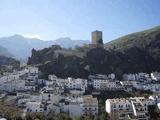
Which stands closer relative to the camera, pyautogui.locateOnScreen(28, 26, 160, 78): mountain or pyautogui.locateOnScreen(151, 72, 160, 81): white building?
pyautogui.locateOnScreen(28, 26, 160, 78): mountain

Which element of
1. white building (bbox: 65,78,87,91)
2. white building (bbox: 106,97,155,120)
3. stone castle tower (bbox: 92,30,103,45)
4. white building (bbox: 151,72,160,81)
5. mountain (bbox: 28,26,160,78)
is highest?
stone castle tower (bbox: 92,30,103,45)

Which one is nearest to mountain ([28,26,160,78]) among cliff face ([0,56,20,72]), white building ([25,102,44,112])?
→ cliff face ([0,56,20,72])

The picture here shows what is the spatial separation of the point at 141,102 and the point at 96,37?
5445 centimetres

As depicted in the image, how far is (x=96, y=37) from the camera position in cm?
11275

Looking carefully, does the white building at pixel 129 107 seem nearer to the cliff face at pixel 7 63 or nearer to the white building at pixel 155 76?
the white building at pixel 155 76

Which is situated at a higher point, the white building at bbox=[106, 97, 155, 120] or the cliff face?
the cliff face

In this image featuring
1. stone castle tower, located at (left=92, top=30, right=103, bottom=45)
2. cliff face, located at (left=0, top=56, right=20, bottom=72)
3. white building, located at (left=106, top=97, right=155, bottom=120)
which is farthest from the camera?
stone castle tower, located at (left=92, top=30, right=103, bottom=45)

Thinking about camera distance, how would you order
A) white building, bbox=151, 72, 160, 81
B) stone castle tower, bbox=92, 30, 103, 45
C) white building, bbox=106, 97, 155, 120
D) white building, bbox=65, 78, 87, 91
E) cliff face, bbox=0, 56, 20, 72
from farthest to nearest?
stone castle tower, bbox=92, 30, 103, 45, cliff face, bbox=0, 56, 20, 72, white building, bbox=151, 72, 160, 81, white building, bbox=65, 78, 87, 91, white building, bbox=106, 97, 155, 120

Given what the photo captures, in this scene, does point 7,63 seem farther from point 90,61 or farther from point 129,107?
point 129,107

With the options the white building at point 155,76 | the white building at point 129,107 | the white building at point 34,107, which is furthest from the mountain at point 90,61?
the white building at point 129,107

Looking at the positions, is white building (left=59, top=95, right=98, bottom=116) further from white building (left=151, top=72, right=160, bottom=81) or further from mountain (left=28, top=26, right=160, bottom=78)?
white building (left=151, top=72, right=160, bottom=81)

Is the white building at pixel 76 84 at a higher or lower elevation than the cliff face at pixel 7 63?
lower

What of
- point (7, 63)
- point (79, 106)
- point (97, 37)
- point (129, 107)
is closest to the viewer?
point (79, 106)

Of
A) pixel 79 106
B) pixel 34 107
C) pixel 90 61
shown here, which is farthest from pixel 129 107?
pixel 90 61
